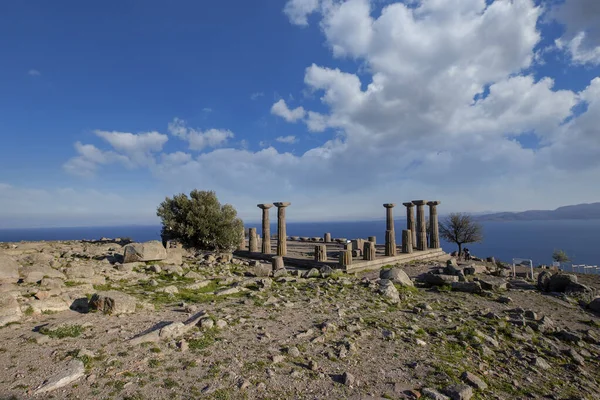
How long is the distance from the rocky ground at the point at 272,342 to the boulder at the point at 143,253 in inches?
99.3

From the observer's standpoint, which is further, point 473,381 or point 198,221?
point 198,221

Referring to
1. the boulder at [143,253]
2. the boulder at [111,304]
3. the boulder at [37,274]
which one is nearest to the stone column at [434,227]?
the boulder at [143,253]

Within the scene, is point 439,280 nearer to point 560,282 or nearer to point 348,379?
point 560,282

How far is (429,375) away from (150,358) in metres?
5.51

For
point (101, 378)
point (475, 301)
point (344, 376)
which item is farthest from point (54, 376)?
point (475, 301)

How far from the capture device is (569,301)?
49.4ft

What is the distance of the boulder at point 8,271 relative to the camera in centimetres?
1061

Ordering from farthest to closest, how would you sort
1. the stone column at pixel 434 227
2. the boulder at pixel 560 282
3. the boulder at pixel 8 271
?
the stone column at pixel 434 227 → the boulder at pixel 560 282 → the boulder at pixel 8 271

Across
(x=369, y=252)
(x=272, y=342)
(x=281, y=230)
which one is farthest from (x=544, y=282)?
(x=281, y=230)

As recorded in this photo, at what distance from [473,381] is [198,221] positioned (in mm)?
23438

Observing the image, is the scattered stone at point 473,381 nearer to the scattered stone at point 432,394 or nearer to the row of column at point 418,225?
the scattered stone at point 432,394

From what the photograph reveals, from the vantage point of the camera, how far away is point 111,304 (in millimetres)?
8797

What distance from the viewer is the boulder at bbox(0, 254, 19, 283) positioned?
10607 mm

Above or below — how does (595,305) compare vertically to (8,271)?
below
